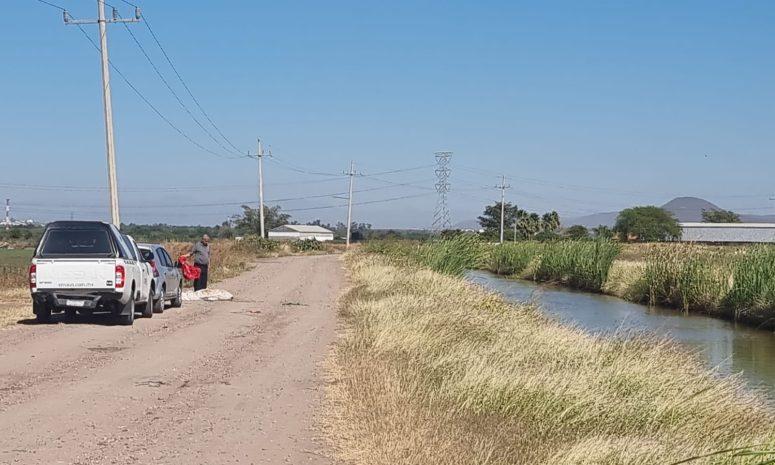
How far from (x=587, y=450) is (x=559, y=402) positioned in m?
2.76

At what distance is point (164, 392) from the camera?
10.8 metres

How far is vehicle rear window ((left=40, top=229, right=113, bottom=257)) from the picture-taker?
17906 millimetres

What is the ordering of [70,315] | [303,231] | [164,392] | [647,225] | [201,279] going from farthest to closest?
[303,231], [647,225], [201,279], [70,315], [164,392]

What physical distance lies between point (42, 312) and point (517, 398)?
1078 cm

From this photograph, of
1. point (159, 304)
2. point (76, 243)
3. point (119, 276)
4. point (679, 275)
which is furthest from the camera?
point (679, 275)

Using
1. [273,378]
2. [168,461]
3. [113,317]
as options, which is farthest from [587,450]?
[113,317]

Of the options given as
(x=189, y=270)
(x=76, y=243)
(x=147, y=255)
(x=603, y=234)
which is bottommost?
(x=189, y=270)

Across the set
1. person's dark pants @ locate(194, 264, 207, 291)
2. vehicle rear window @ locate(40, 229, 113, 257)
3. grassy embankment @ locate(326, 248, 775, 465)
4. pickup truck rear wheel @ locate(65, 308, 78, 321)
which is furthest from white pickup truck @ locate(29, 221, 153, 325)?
person's dark pants @ locate(194, 264, 207, 291)

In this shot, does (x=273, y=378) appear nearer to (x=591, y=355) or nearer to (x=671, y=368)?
(x=591, y=355)

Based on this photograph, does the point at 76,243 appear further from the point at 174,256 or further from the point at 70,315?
the point at 174,256

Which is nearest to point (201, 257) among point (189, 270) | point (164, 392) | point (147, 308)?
point (189, 270)

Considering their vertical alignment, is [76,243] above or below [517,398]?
above

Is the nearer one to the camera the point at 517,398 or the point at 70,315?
the point at 517,398

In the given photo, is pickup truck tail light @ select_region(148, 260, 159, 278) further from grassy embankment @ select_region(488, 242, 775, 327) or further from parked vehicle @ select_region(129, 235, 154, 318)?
grassy embankment @ select_region(488, 242, 775, 327)
